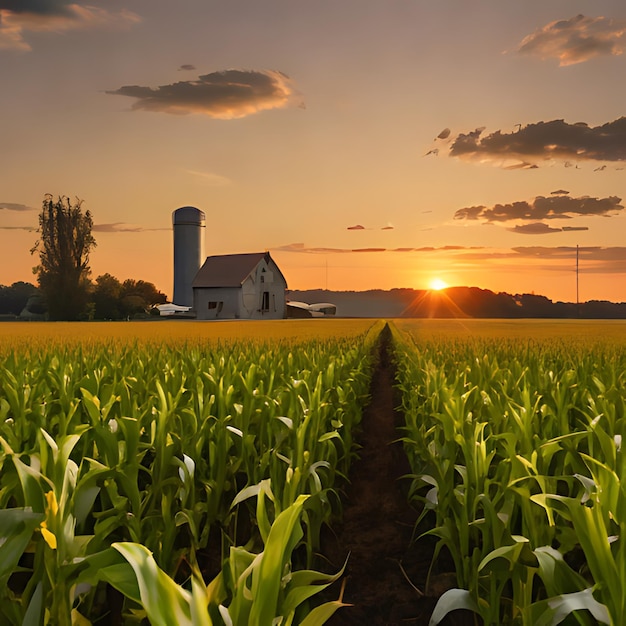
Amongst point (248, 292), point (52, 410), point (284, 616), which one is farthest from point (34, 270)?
point (284, 616)

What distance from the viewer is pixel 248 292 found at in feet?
192

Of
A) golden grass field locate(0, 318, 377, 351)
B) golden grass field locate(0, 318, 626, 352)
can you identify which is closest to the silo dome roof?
golden grass field locate(0, 318, 626, 352)

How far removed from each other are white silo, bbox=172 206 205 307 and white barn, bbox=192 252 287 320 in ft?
26.0

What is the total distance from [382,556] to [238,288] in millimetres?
54273

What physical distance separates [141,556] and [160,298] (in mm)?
67900

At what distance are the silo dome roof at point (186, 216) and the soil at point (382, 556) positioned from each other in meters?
67.0

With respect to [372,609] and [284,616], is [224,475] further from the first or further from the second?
[284,616]

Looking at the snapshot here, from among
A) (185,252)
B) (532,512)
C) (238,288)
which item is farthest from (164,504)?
(185,252)

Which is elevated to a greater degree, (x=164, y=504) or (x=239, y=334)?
(x=239, y=334)

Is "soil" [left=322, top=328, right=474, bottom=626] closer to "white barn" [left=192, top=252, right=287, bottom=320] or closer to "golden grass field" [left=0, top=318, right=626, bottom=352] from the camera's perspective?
"golden grass field" [left=0, top=318, right=626, bottom=352]

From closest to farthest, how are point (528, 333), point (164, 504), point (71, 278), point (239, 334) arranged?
point (164, 504) → point (239, 334) → point (528, 333) → point (71, 278)

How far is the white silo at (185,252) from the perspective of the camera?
70000 mm

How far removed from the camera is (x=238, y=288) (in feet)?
189

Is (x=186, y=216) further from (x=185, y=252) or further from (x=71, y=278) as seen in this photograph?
(x=71, y=278)
